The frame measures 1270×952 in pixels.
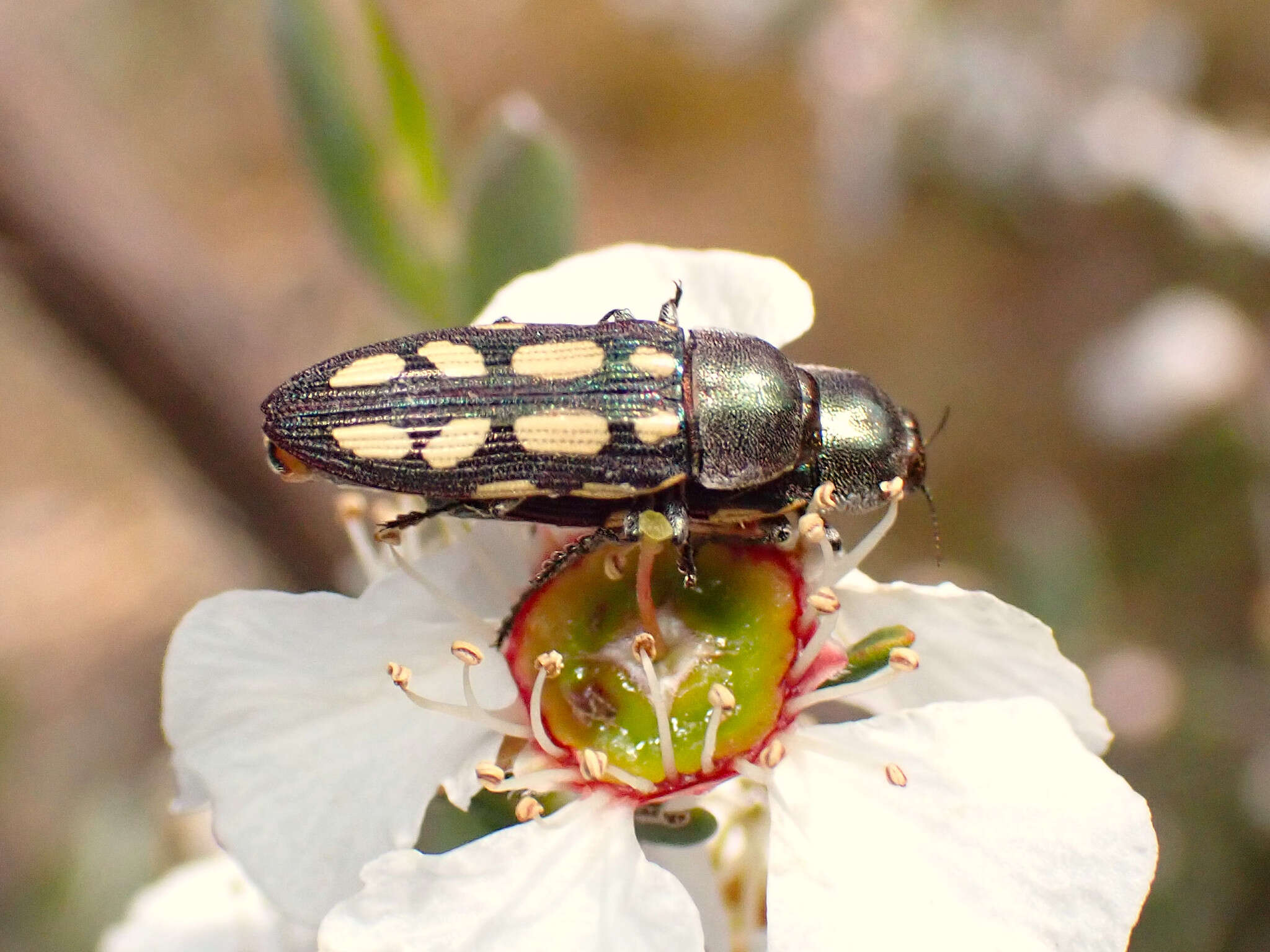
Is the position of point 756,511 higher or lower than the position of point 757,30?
lower

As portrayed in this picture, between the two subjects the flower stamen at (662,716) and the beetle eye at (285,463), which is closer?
the flower stamen at (662,716)

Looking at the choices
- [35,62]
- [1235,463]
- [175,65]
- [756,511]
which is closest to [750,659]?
[756,511]

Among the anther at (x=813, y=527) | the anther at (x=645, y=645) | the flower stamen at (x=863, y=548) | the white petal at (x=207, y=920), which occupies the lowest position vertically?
the white petal at (x=207, y=920)

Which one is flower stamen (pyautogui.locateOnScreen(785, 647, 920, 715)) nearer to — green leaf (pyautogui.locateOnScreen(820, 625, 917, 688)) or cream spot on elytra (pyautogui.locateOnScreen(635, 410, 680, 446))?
green leaf (pyautogui.locateOnScreen(820, 625, 917, 688))

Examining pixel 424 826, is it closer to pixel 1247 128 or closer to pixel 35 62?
pixel 35 62

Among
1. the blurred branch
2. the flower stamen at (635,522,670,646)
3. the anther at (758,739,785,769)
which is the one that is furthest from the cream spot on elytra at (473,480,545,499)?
the blurred branch

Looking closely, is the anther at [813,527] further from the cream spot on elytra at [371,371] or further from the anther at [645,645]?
the cream spot on elytra at [371,371]

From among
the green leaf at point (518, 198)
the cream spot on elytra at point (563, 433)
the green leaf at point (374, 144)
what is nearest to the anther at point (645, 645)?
the cream spot on elytra at point (563, 433)
